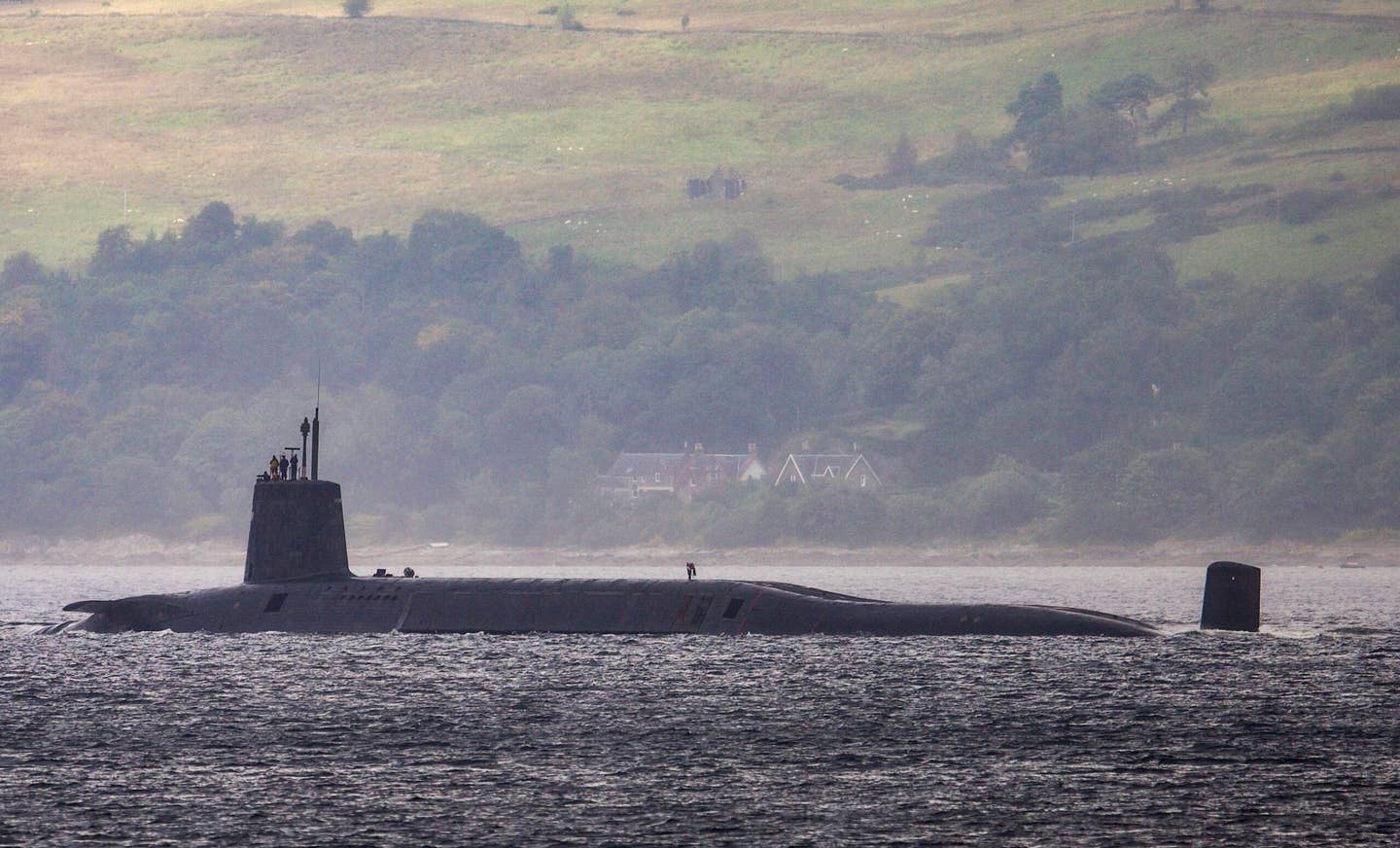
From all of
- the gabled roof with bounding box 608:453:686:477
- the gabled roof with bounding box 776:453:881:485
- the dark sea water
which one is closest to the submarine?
the dark sea water

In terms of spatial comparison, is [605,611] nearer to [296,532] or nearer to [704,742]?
[296,532]

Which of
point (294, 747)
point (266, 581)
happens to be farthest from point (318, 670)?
point (294, 747)

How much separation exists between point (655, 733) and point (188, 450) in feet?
532

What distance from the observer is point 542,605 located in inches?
2045

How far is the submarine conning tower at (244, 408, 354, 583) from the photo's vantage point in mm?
52344

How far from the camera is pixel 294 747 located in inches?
1449

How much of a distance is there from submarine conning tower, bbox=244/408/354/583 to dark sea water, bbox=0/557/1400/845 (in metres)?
2.40

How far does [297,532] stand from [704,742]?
1887cm

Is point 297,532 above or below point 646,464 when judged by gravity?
below

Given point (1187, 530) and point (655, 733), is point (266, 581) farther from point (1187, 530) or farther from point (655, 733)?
point (1187, 530)

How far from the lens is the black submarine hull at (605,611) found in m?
49.9

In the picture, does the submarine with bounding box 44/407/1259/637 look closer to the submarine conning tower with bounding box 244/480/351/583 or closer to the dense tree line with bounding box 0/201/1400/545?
the submarine conning tower with bounding box 244/480/351/583

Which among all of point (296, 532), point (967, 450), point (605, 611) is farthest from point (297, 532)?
point (967, 450)

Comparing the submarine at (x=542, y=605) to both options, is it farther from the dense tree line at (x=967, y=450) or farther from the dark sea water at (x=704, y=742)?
the dense tree line at (x=967, y=450)
